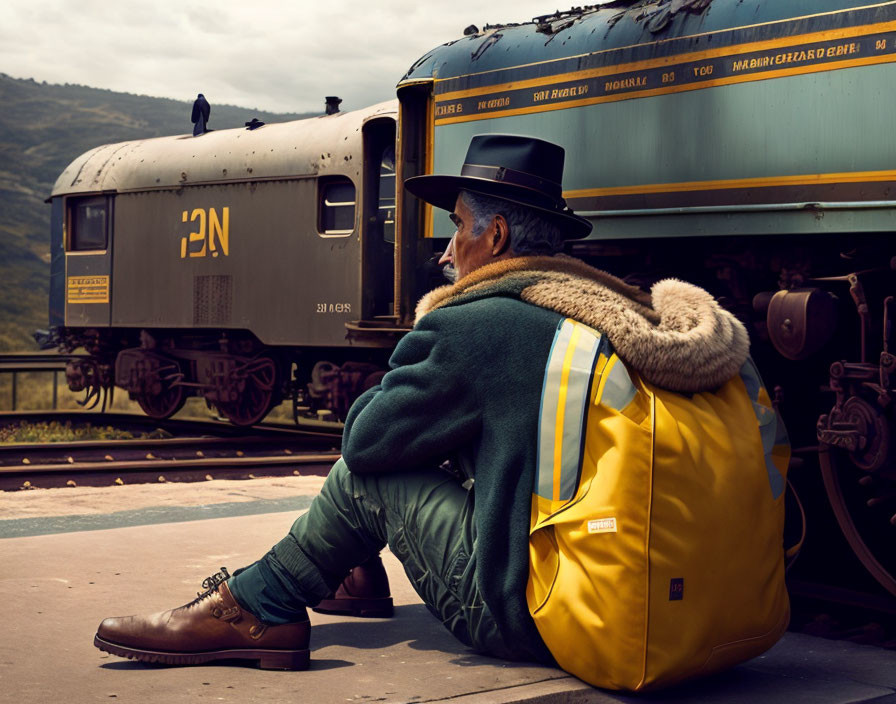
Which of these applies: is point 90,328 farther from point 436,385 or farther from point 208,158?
point 436,385

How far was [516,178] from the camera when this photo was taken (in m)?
3.87

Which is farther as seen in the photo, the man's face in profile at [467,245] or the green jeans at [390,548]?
the man's face in profile at [467,245]

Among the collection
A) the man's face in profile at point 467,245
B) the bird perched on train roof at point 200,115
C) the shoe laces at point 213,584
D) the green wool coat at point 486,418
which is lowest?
the shoe laces at point 213,584

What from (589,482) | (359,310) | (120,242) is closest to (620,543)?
(589,482)

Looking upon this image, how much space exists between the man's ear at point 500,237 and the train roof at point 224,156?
335 inches

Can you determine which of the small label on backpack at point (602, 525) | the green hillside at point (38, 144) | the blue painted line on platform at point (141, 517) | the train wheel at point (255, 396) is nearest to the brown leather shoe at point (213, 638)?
the small label on backpack at point (602, 525)

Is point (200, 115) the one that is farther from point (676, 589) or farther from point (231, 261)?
point (676, 589)

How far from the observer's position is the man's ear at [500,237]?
3.88m

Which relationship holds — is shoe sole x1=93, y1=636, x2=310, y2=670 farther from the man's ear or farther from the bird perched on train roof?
the bird perched on train roof

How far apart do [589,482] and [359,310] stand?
889 centimetres

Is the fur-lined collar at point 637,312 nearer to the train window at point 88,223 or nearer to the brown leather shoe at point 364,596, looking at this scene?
the brown leather shoe at point 364,596

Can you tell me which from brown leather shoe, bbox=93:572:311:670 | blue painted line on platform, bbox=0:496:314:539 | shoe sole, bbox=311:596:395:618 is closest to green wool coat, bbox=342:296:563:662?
brown leather shoe, bbox=93:572:311:670

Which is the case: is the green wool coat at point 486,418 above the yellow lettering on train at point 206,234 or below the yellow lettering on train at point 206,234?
below

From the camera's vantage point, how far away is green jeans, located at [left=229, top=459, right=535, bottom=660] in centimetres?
363
